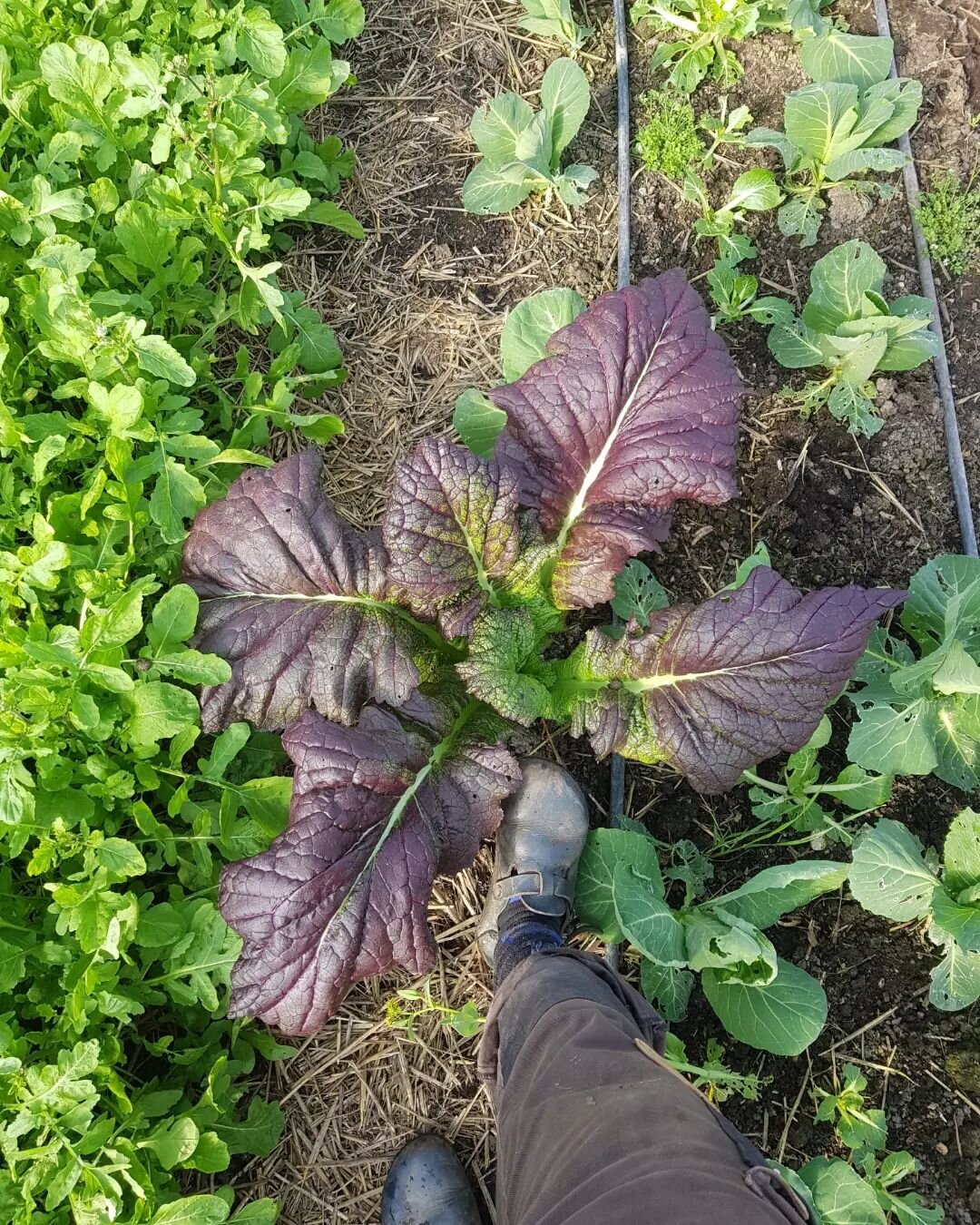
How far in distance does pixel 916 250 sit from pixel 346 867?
2.28 metres

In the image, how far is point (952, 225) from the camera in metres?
2.47

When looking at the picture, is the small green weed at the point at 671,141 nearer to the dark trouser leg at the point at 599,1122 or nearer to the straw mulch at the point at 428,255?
the straw mulch at the point at 428,255

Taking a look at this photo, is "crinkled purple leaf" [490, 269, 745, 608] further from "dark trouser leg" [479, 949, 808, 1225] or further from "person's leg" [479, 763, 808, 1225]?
"dark trouser leg" [479, 949, 808, 1225]

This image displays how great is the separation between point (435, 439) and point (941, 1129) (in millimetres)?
1937

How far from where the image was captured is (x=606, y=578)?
1875 millimetres

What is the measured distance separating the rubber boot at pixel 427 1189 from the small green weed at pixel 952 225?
2649 mm

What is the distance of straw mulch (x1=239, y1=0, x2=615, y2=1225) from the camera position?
2389 millimetres

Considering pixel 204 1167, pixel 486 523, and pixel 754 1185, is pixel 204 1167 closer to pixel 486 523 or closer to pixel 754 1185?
pixel 754 1185

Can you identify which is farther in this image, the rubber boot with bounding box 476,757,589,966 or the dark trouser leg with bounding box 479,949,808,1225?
the rubber boot with bounding box 476,757,589,966

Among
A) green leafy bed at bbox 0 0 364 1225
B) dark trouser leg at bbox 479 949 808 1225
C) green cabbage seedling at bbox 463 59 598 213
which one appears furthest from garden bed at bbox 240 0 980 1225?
dark trouser leg at bbox 479 949 808 1225

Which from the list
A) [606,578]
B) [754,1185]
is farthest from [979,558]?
[754,1185]

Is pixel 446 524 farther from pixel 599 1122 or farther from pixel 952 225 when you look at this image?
pixel 952 225

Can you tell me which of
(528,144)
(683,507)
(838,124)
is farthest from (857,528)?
(528,144)

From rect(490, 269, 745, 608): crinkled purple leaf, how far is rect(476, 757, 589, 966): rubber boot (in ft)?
1.43
